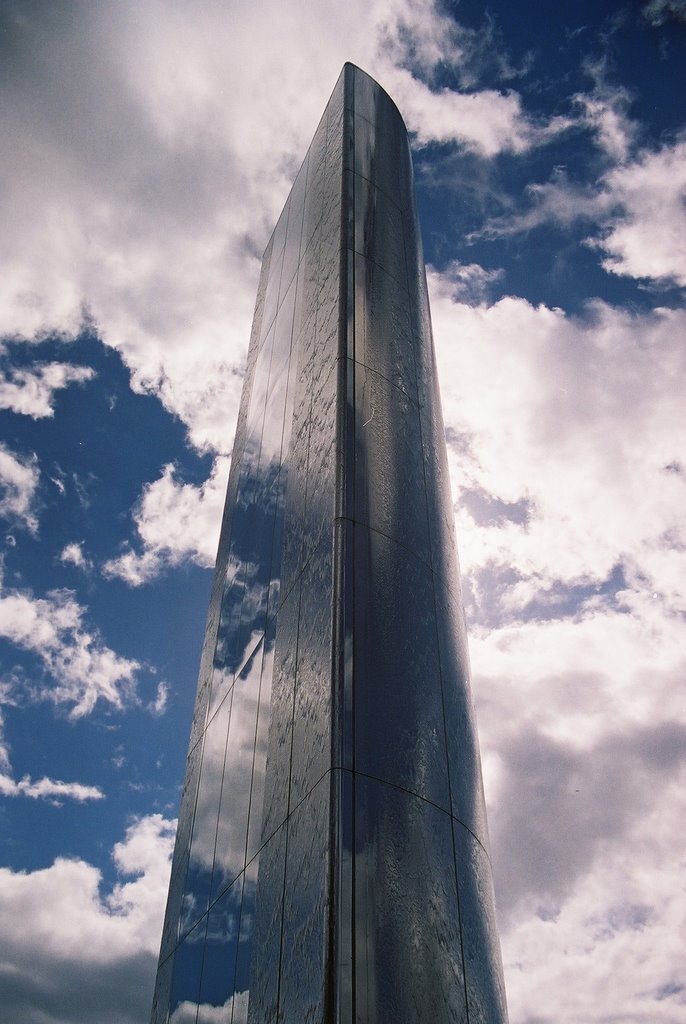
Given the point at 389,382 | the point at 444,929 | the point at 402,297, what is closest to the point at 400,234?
the point at 402,297

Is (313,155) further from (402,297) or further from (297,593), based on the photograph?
(297,593)

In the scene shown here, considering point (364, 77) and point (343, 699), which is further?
point (364, 77)

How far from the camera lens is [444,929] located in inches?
280

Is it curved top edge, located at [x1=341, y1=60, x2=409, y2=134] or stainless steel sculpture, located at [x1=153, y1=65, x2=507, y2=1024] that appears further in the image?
curved top edge, located at [x1=341, y1=60, x2=409, y2=134]

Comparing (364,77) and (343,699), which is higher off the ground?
(364,77)

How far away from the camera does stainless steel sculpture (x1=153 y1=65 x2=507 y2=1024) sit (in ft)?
22.2

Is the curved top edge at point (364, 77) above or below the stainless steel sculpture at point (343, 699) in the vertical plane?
above

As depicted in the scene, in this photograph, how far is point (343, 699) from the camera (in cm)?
768

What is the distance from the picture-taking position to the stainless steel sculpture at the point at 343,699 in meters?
6.78

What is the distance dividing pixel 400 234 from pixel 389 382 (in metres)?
4.61

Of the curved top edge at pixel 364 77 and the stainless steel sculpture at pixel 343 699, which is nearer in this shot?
the stainless steel sculpture at pixel 343 699

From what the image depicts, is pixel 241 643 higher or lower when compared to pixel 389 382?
lower

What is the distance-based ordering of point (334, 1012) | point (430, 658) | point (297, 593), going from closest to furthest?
1. point (334, 1012)
2. point (430, 658)
3. point (297, 593)

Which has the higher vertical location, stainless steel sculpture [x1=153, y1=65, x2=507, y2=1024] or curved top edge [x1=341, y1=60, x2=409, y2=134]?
curved top edge [x1=341, y1=60, x2=409, y2=134]
